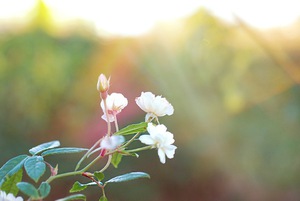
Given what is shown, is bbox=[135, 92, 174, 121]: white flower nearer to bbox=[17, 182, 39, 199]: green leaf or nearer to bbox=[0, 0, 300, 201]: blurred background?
bbox=[17, 182, 39, 199]: green leaf

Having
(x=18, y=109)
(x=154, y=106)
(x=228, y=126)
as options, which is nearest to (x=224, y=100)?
(x=228, y=126)

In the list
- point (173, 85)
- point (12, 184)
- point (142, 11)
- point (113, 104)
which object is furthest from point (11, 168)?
point (173, 85)

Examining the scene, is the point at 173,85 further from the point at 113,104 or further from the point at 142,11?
the point at 113,104

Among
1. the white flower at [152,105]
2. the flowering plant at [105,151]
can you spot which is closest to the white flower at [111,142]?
the flowering plant at [105,151]

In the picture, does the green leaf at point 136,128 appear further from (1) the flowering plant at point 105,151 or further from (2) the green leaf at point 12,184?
(2) the green leaf at point 12,184

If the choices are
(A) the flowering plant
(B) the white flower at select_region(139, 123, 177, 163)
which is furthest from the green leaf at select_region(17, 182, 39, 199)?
(B) the white flower at select_region(139, 123, 177, 163)

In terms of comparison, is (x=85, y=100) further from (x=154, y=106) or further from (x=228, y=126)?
(x=154, y=106)
